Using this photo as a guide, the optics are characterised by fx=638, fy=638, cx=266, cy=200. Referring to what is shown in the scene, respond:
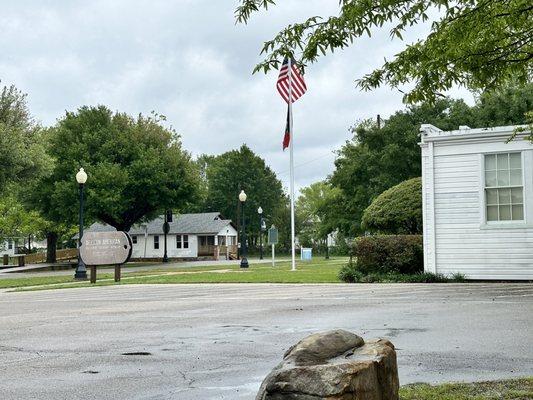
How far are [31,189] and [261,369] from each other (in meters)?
41.6

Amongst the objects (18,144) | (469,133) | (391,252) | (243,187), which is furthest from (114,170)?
(243,187)

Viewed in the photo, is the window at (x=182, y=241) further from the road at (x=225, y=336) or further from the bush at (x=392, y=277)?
the road at (x=225, y=336)

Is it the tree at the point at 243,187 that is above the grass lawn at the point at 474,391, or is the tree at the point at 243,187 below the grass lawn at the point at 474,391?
above

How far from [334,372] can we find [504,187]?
1672cm

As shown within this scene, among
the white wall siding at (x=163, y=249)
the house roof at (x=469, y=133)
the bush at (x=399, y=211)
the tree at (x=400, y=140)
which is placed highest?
the tree at (x=400, y=140)

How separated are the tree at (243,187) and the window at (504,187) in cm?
6915

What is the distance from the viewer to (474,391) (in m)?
5.02

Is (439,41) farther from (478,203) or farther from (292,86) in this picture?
(292,86)

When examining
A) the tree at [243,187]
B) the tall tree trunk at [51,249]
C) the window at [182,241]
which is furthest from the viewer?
the tree at [243,187]

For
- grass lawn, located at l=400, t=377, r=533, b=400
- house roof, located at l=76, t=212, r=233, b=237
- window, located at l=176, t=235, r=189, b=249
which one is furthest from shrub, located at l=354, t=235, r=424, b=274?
window, located at l=176, t=235, r=189, b=249

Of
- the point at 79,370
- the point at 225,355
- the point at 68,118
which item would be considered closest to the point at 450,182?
the point at 225,355

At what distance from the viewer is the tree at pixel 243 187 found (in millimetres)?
89188

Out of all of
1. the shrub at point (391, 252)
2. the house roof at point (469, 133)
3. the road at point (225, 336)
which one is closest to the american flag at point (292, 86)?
the house roof at point (469, 133)

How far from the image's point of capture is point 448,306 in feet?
39.5
